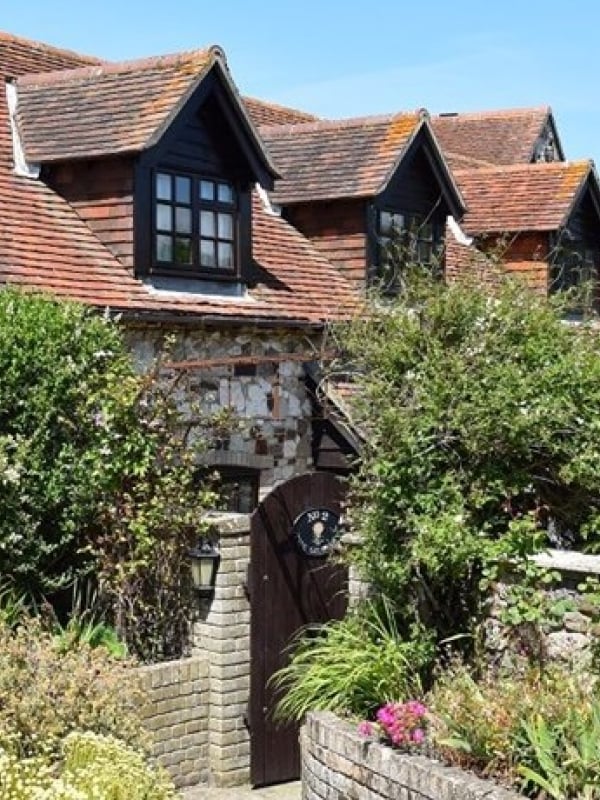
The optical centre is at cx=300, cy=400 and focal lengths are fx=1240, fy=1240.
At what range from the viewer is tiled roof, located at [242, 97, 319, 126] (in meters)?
19.2

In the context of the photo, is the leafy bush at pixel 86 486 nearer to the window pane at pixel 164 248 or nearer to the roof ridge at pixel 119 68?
the window pane at pixel 164 248

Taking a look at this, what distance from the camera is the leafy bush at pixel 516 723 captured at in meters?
6.81

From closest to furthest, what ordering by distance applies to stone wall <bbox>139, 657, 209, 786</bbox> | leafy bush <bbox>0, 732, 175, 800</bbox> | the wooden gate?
leafy bush <bbox>0, 732, 175, 800</bbox>, stone wall <bbox>139, 657, 209, 786</bbox>, the wooden gate

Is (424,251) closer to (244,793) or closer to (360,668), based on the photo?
(244,793)

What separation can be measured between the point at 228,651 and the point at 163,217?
16.5ft

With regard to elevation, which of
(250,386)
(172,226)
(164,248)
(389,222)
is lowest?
(250,386)

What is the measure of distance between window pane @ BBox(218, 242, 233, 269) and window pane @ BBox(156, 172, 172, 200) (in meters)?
0.89

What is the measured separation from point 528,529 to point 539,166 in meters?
12.8

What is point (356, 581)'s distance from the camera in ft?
31.7

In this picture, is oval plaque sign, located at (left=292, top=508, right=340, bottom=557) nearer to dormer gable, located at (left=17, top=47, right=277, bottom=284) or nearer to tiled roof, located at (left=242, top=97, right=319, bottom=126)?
dormer gable, located at (left=17, top=47, right=277, bottom=284)

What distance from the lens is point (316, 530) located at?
10.8 metres

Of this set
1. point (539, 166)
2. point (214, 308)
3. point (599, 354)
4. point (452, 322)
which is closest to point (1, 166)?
point (214, 308)

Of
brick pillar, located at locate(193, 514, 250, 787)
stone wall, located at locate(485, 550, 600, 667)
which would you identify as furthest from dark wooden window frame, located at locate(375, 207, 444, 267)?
stone wall, located at locate(485, 550, 600, 667)

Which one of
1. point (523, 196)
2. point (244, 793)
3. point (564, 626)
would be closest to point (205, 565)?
point (244, 793)
